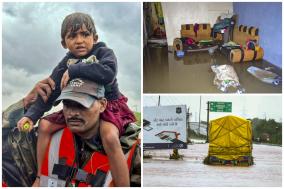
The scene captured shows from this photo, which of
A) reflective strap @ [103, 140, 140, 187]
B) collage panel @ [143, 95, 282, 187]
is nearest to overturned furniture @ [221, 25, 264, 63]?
collage panel @ [143, 95, 282, 187]

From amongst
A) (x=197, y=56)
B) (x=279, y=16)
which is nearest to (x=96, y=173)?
(x=197, y=56)

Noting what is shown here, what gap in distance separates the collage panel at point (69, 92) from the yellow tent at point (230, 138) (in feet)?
1.50

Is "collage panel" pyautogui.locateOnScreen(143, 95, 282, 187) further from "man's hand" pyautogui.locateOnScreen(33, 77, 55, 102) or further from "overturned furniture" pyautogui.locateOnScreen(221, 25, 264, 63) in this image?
"man's hand" pyautogui.locateOnScreen(33, 77, 55, 102)

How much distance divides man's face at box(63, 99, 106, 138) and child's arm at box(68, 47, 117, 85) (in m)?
0.14

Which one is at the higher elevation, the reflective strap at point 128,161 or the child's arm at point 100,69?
the child's arm at point 100,69

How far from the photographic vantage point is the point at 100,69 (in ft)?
7.42

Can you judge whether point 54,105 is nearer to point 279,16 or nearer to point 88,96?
point 88,96

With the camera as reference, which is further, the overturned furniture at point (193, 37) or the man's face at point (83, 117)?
the overturned furniture at point (193, 37)

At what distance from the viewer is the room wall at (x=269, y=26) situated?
233cm

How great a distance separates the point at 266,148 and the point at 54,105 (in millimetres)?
1254

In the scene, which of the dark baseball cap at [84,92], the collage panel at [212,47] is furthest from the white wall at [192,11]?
the dark baseball cap at [84,92]

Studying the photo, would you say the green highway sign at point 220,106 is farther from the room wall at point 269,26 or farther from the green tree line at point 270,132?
the room wall at point 269,26

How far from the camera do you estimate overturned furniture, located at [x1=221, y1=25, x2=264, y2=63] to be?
2.32 m

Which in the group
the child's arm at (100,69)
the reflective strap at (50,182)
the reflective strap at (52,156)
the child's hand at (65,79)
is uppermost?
the child's arm at (100,69)
